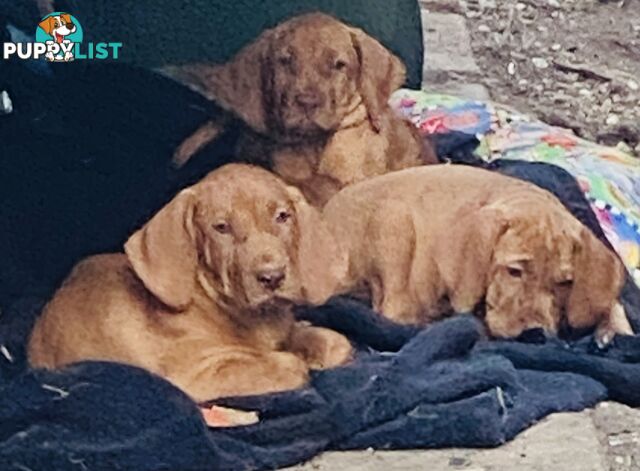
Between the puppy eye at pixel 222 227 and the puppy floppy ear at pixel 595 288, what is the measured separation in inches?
25.5

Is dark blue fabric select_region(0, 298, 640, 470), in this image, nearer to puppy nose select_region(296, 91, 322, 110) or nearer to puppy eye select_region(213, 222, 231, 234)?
puppy eye select_region(213, 222, 231, 234)

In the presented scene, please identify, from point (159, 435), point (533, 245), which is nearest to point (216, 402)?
point (159, 435)

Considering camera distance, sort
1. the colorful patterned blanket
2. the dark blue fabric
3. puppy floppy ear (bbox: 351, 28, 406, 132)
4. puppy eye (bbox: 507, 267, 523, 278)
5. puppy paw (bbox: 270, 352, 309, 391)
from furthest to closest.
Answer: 1. the colorful patterned blanket
2. puppy floppy ear (bbox: 351, 28, 406, 132)
3. puppy eye (bbox: 507, 267, 523, 278)
4. puppy paw (bbox: 270, 352, 309, 391)
5. the dark blue fabric

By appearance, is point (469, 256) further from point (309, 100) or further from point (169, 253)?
point (169, 253)

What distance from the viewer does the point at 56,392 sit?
312cm

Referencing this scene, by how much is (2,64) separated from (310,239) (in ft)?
2.16

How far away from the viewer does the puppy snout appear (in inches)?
131

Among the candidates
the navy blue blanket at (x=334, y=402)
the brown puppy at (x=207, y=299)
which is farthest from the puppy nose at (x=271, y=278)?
the navy blue blanket at (x=334, y=402)

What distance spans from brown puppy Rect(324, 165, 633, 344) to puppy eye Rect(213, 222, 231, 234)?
23cm

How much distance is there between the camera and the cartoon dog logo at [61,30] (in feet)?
11.2

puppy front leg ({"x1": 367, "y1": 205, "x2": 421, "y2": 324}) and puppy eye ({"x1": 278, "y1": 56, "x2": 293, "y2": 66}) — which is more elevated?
puppy eye ({"x1": 278, "y1": 56, "x2": 293, "y2": 66})

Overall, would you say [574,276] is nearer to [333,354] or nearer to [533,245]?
[533,245]

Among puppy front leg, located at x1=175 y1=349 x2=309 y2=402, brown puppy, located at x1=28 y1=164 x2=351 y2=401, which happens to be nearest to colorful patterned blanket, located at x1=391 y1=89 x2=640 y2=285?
brown puppy, located at x1=28 y1=164 x2=351 y2=401
